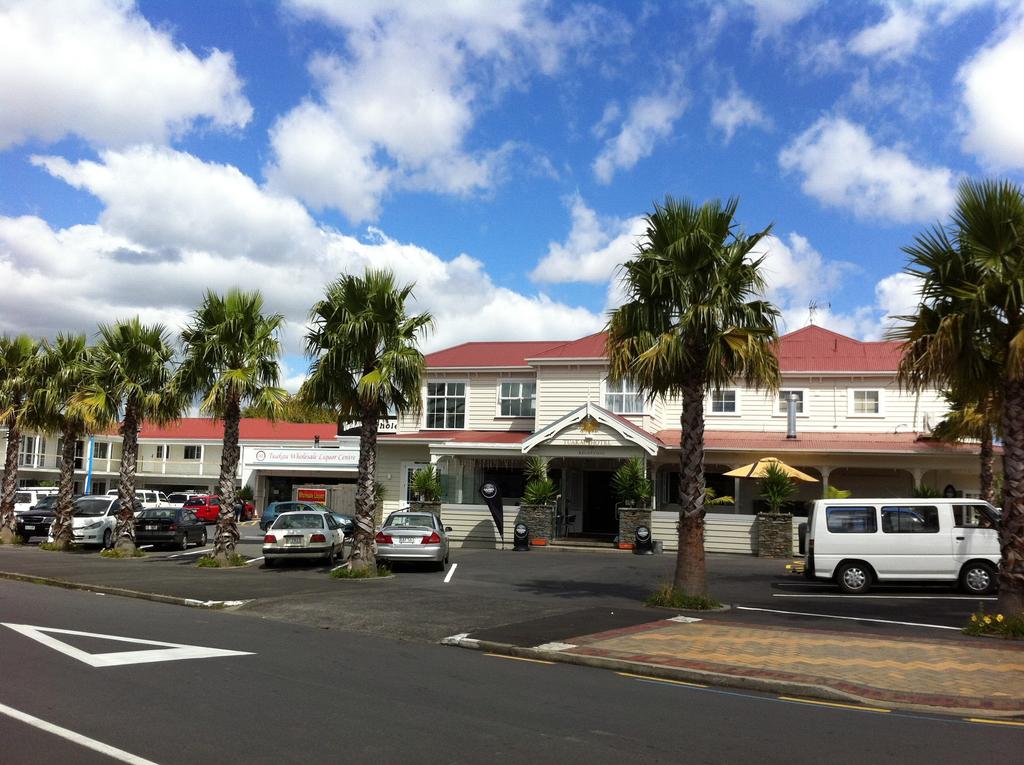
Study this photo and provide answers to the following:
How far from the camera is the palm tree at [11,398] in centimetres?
2923

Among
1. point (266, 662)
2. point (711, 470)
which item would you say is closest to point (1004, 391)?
point (266, 662)

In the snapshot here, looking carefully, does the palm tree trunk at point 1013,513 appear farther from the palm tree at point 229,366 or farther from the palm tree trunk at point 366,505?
the palm tree at point 229,366

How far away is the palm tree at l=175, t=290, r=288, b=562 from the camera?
22.0m

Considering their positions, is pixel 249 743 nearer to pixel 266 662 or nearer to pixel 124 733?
pixel 124 733

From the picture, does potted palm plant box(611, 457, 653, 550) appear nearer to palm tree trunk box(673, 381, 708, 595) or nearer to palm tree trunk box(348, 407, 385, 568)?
palm tree trunk box(348, 407, 385, 568)

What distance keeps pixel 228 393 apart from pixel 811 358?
2134cm

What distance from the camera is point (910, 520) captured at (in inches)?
659

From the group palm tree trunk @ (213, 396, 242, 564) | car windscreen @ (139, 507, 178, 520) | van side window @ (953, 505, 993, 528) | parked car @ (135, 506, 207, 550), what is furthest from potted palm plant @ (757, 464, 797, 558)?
car windscreen @ (139, 507, 178, 520)

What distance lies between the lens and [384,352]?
19719 mm

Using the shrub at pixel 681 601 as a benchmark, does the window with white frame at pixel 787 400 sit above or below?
above

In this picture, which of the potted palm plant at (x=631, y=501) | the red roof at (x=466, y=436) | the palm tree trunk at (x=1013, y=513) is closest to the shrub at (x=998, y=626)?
the palm tree trunk at (x=1013, y=513)

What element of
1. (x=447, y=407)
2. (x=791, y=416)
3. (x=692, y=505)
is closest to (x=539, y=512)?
(x=447, y=407)

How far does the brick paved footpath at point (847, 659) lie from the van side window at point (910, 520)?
5.45 metres

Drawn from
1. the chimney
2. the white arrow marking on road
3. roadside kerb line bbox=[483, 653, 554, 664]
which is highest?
the chimney
